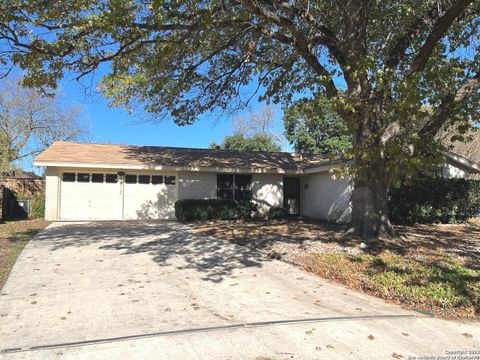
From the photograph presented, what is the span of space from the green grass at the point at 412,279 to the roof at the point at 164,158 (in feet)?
32.8

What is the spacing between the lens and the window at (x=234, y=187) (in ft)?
67.8

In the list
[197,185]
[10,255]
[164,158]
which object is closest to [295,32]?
[10,255]

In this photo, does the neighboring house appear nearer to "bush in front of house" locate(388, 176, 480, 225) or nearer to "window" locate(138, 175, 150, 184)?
"window" locate(138, 175, 150, 184)

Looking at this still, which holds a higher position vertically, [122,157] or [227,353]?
[122,157]

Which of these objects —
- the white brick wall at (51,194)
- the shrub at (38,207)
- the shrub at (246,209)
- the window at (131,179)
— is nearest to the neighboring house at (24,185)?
the shrub at (38,207)

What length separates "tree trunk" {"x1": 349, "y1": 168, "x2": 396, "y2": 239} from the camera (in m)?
11.3

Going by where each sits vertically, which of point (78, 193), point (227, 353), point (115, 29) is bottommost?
point (227, 353)

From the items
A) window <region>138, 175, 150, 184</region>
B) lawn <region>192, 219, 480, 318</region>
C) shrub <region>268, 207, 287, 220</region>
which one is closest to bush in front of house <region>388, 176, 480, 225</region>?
lawn <region>192, 219, 480, 318</region>

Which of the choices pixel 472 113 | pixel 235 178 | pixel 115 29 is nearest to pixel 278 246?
pixel 472 113

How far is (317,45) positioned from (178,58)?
13.0ft

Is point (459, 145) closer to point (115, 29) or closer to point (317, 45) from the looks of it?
point (317, 45)

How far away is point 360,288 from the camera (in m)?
7.27

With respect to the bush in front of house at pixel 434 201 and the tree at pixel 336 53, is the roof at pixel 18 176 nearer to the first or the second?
the tree at pixel 336 53

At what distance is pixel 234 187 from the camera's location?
68.4 feet
